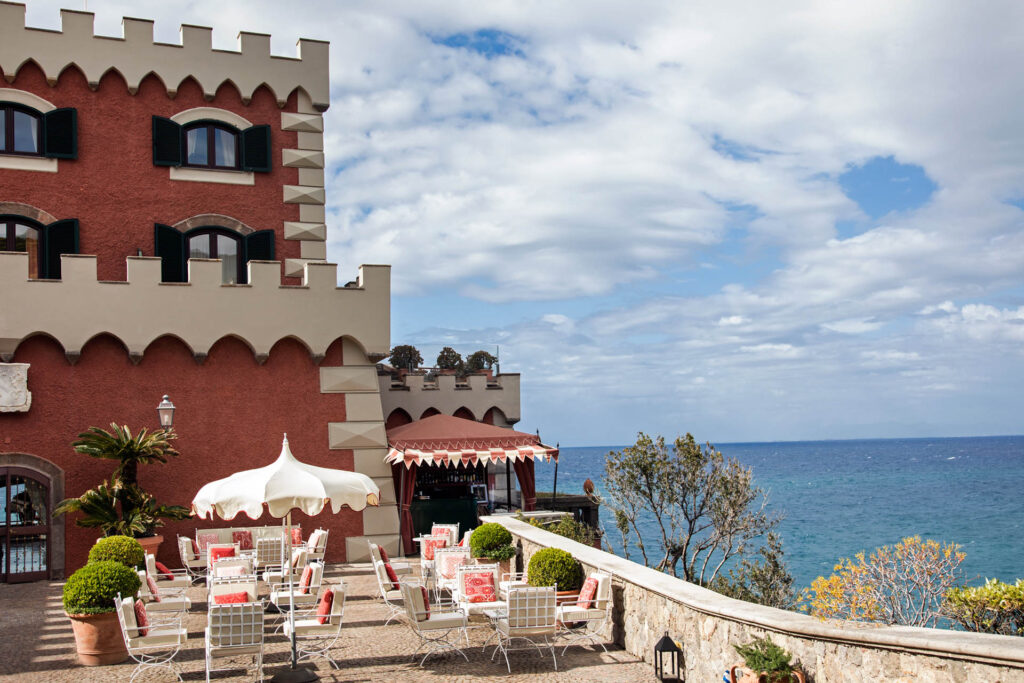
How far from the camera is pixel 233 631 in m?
9.80

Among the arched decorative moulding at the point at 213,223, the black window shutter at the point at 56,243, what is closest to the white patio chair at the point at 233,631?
the black window shutter at the point at 56,243

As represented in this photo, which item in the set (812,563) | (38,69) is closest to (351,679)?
(38,69)

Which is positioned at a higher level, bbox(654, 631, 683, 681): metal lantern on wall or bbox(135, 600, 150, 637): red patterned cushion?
bbox(135, 600, 150, 637): red patterned cushion

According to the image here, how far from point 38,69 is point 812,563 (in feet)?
141

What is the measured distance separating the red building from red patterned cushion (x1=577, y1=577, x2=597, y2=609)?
8793 mm

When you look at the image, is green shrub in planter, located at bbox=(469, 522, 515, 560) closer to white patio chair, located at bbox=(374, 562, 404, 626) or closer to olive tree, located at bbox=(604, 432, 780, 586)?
white patio chair, located at bbox=(374, 562, 404, 626)

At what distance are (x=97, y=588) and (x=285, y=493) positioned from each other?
8.75 ft

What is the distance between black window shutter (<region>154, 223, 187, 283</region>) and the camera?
19547 mm

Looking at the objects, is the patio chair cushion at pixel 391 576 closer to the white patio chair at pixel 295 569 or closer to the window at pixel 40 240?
the white patio chair at pixel 295 569

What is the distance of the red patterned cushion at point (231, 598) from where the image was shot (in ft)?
37.4

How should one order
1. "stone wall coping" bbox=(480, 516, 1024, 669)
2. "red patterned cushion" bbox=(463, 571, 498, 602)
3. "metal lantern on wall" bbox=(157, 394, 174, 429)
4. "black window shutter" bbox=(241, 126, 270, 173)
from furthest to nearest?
"black window shutter" bbox=(241, 126, 270, 173), "metal lantern on wall" bbox=(157, 394, 174, 429), "red patterned cushion" bbox=(463, 571, 498, 602), "stone wall coping" bbox=(480, 516, 1024, 669)

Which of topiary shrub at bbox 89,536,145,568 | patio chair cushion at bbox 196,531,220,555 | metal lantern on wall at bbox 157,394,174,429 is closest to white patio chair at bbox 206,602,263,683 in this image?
topiary shrub at bbox 89,536,145,568

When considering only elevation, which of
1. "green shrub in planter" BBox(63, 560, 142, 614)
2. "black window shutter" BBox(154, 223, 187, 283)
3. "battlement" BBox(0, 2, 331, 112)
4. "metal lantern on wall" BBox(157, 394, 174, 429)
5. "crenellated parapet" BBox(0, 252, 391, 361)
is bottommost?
"green shrub in planter" BBox(63, 560, 142, 614)

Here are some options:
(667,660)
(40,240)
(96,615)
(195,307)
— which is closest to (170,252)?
(195,307)
